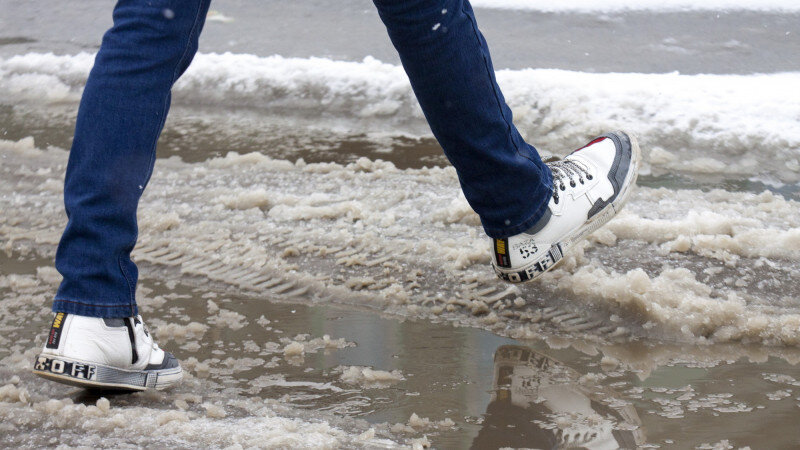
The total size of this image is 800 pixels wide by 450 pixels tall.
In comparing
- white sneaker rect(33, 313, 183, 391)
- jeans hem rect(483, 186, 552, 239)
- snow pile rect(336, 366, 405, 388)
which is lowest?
snow pile rect(336, 366, 405, 388)

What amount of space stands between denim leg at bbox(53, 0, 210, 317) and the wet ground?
251 mm

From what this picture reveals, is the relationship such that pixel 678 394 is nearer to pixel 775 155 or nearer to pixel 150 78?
pixel 150 78

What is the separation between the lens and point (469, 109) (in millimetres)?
1861

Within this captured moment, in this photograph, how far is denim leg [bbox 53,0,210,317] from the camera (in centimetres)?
156

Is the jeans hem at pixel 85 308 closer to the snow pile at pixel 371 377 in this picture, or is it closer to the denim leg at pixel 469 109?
the snow pile at pixel 371 377

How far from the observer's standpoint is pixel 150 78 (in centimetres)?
159

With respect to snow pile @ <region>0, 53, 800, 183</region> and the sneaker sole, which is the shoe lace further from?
the sneaker sole

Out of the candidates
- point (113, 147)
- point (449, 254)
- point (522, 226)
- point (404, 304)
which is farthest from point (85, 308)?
point (449, 254)

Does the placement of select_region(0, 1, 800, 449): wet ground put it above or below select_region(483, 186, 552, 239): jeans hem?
below

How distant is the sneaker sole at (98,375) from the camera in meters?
1.59

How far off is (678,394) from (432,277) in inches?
30.1

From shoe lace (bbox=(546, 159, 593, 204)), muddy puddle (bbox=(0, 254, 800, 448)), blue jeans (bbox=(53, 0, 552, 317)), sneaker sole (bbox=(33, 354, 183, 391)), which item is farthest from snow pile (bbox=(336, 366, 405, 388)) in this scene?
shoe lace (bbox=(546, 159, 593, 204))

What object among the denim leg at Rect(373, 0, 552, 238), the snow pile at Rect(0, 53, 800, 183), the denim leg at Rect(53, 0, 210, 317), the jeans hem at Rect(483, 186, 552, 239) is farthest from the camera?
the snow pile at Rect(0, 53, 800, 183)

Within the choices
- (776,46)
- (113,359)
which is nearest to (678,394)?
(113,359)
